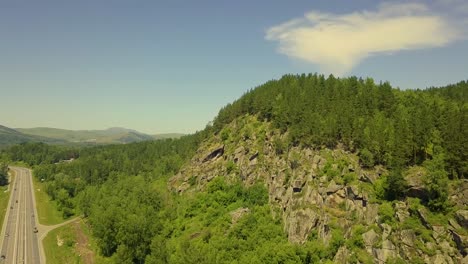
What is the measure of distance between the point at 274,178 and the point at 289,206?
16.5 metres

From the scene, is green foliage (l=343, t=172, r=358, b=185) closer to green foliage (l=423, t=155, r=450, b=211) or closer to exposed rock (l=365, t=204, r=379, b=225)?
exposed rock (l=365, t=204, r=379, b=225)

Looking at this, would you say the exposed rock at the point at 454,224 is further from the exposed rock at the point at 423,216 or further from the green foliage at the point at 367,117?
the green foliage at the point at 367,117

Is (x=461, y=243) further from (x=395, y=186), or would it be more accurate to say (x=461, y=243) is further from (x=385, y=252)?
(x=395, y=186)

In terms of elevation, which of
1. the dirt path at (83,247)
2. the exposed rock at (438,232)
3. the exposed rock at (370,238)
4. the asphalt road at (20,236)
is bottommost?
the dirt path at (83,247)

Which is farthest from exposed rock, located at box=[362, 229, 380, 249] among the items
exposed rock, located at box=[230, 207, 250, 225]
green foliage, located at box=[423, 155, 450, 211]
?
exposed rock, located at box=[230, 207, 250, 225]

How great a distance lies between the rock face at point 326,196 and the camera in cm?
7081

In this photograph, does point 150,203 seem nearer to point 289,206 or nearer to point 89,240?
point 89,240

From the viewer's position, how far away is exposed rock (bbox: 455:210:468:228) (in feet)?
227

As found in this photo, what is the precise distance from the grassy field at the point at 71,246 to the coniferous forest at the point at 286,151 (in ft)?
20.0

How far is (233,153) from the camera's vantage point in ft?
453

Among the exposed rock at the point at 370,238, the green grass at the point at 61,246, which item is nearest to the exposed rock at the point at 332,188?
the exposed rock at the point at 370,238

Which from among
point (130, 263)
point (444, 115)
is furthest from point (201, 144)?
point (444, 115)

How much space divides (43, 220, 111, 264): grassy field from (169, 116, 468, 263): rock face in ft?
137

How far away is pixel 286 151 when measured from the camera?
118m
